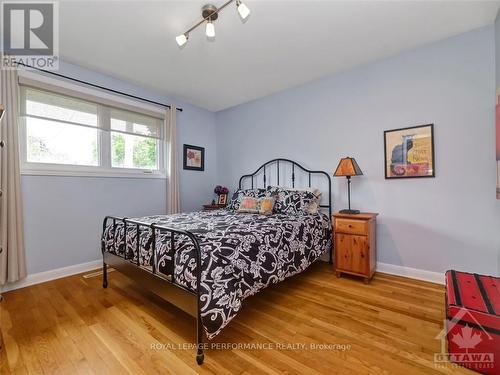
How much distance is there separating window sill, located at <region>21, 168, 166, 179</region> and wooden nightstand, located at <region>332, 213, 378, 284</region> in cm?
260

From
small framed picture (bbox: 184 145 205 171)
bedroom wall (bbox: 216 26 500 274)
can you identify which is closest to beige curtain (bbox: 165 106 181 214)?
small framed picture (bbox: 184 145 205 171)

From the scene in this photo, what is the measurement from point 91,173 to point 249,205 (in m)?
1.96

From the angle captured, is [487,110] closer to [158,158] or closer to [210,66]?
[210,66]

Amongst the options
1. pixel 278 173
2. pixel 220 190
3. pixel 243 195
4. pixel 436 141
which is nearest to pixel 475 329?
pixel 436 141

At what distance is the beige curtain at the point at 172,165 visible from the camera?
360cm

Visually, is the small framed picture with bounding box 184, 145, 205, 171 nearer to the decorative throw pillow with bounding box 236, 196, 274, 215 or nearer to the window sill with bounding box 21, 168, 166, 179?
the window sill with bounding box 21, 168, 166, 179

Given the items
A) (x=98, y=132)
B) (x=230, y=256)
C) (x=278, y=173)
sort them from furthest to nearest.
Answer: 1. (x=278, y=173)
2. (x=98, y=132)
3. (x=230, y=256)

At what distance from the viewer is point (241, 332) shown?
166 cm

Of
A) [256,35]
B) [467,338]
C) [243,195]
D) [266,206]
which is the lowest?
[467,338]

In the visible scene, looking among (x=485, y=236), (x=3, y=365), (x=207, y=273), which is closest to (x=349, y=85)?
(x=485, y=236)

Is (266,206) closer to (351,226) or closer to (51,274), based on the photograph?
(351,226)

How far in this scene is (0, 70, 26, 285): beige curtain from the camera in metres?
2.26

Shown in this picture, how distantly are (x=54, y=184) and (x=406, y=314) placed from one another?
142 inches

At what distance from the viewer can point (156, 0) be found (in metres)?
1.84
